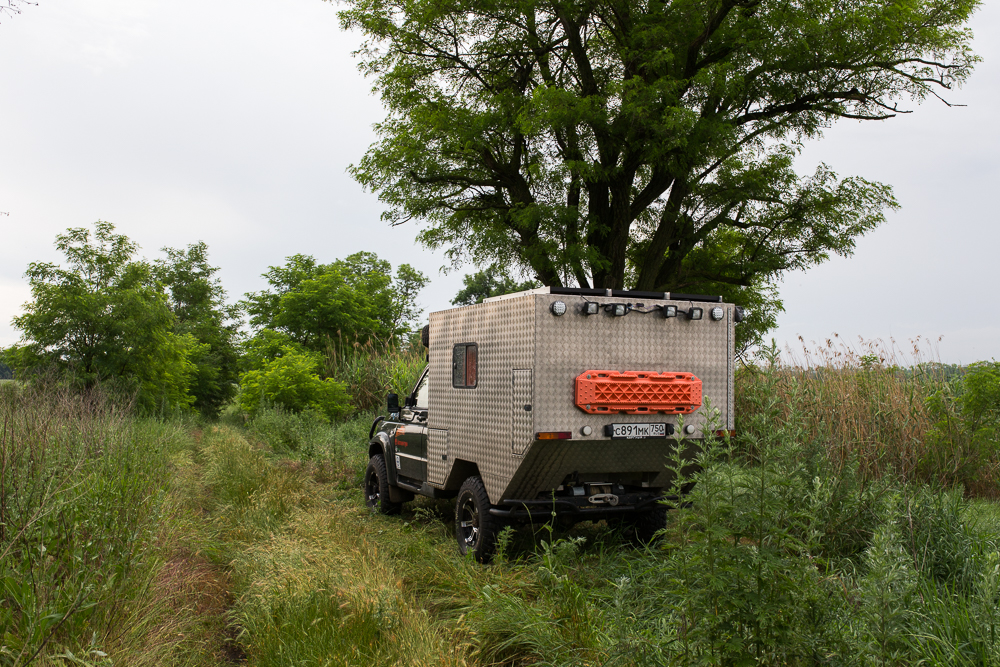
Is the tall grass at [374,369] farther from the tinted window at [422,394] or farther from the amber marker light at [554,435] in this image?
the amber marker light at [554,435]

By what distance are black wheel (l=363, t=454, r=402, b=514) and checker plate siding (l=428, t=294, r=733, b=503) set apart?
2.56 metres

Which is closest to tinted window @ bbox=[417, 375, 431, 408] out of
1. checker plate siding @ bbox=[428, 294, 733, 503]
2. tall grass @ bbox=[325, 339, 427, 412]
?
checker plate siding @ bbox=[428, 294, 733, 503]

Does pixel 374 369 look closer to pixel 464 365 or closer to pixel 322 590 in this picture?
pixel 464 365

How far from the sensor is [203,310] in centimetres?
4538

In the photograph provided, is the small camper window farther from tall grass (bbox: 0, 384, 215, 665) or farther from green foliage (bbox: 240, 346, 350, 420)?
green foliage (bbox: 240, 346, 350, 420)

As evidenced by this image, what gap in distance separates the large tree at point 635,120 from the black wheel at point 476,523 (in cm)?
1188

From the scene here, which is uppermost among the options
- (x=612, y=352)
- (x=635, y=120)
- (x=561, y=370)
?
(x=635, y=120)

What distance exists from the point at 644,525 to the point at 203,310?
4263 centimetres

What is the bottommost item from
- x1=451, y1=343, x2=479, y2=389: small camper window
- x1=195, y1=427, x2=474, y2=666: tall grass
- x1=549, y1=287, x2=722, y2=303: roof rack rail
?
x1=195, y1=427, x2=474, y2=666: tall grass

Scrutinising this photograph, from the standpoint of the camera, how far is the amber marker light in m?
6.35

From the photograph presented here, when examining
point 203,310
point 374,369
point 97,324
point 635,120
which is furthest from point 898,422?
point 203,310

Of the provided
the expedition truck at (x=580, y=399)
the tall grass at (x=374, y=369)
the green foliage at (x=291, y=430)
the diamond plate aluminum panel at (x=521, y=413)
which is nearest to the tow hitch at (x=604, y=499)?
the expedition truck at (x=580, y=399)

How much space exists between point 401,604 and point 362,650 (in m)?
0.48

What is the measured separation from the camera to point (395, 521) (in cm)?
916
